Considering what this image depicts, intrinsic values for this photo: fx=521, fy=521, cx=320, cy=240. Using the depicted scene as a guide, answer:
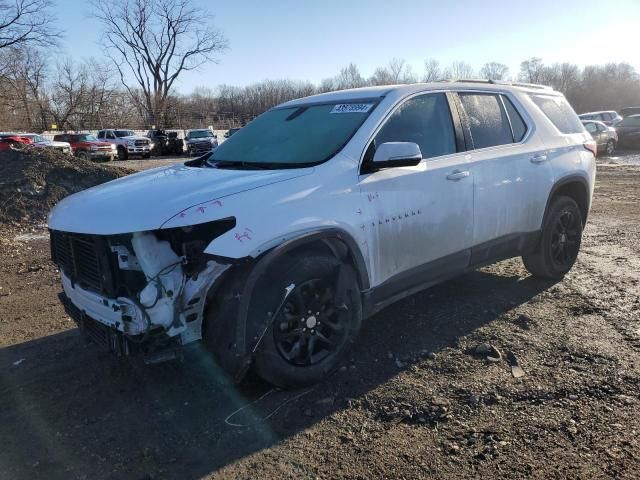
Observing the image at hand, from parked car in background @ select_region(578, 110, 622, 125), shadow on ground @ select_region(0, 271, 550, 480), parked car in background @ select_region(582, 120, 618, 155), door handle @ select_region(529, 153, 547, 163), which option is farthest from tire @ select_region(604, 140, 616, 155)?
shadow on ground @ select_region(0, 271, 550, 480)

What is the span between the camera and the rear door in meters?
4.32

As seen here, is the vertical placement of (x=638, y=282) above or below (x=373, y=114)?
below

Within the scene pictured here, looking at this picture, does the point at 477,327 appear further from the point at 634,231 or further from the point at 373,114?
the point at 634,231

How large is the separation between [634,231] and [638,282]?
2880 mm

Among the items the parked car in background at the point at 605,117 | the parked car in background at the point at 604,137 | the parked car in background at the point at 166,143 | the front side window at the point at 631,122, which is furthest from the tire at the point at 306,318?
the parked car in background at the point at 166,143

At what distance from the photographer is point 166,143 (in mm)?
34469

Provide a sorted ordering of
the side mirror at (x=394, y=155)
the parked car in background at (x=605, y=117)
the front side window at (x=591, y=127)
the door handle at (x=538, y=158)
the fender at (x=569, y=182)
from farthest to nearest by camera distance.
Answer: the parked car in background at (x=605, y=117)
the front side window at (x=591, y=127)
the fender at (x=569, y=182)
the door handle at (x=538, y=158)
the side mirror at (x=394, y=155)

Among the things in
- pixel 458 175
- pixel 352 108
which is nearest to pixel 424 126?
pixel 458 175

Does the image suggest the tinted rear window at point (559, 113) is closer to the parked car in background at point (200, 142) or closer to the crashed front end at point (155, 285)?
the crashed front end at point (155, 285)

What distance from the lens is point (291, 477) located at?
255 centimetres

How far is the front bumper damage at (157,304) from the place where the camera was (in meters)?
2.85

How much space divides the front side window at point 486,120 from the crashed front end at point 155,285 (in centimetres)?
251

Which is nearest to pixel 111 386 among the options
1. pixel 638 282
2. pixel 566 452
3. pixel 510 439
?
pixel 510 439

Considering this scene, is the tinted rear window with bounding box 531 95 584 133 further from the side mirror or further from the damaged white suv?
the side mirror
